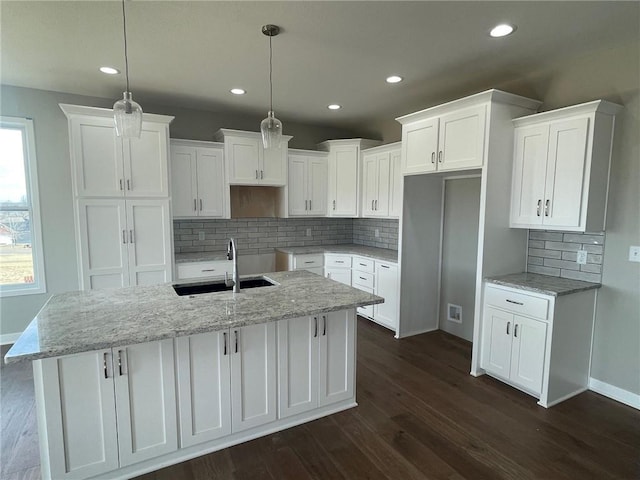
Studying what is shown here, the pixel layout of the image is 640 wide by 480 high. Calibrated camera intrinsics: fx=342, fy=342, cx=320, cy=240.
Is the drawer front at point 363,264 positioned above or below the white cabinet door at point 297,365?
above

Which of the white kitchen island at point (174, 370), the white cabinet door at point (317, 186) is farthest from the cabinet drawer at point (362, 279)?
the white kitchen island at point (174, 370)

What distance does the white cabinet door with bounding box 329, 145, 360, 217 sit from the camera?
15.7 ft

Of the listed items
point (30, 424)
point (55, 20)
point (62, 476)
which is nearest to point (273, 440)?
point (62, 476)

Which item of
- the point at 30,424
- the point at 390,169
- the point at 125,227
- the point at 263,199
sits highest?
the point at 390,169

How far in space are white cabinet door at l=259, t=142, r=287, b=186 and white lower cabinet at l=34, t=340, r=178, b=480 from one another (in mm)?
2962

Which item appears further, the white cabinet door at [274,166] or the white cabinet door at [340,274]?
the white cabinet door at [340,274]

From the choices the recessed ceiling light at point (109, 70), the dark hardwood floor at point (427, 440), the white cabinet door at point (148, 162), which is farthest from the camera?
the white cabinet door at point (148, 162)

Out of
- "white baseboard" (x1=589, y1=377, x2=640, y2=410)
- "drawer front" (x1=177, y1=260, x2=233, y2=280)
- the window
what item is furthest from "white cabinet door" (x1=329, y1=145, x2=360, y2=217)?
the window

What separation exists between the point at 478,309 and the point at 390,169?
78.8 inches

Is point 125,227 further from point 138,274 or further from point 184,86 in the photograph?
point 184,86

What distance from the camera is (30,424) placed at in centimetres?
244

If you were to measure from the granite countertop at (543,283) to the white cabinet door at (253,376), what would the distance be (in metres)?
2.00

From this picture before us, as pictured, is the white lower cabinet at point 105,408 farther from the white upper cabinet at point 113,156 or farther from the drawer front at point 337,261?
the drawer front at point 337,261

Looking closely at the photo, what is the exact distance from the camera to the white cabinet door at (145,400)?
1.85m
